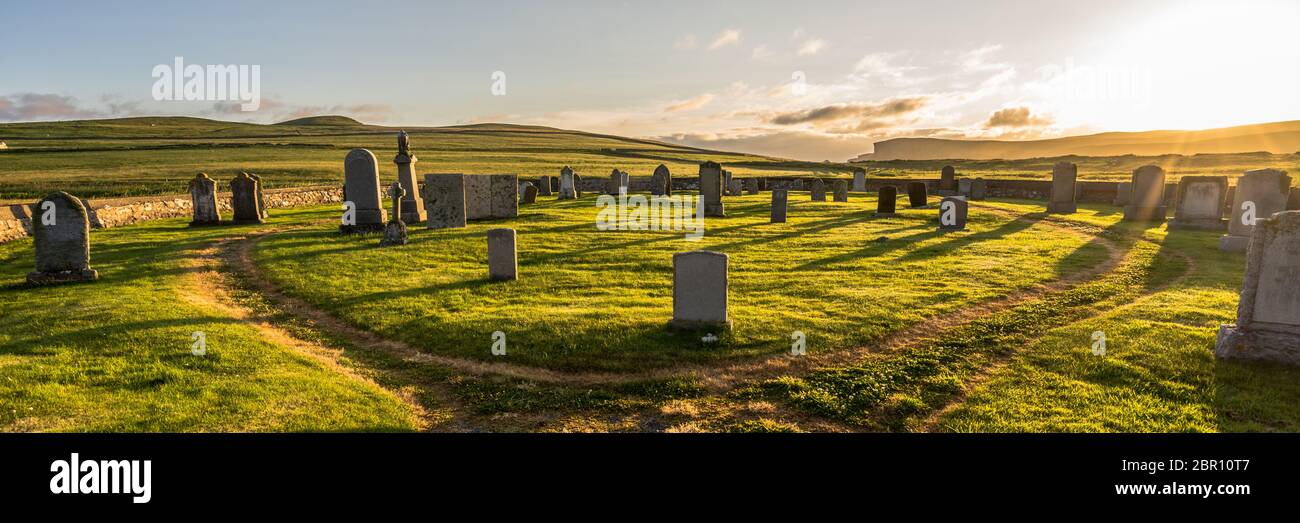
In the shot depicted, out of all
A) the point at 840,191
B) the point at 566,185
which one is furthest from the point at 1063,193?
the point at 566,185

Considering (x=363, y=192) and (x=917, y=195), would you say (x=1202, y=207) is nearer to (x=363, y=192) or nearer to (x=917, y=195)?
(x=917, y=195)

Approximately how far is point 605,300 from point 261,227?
16082 millimetres

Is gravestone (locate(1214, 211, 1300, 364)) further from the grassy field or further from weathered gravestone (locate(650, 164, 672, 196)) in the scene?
the grassy field

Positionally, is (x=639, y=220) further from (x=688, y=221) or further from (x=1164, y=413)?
(x=1164, y=413)

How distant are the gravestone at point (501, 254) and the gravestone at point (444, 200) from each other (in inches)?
323

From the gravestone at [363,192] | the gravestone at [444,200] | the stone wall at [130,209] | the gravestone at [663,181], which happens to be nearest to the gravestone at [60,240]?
the gravestone at [363,192]

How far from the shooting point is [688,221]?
22.1m

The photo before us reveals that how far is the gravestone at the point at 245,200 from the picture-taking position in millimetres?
21281

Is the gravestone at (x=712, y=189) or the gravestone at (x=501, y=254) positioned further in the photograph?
the gravestone at (x=712, y=189)

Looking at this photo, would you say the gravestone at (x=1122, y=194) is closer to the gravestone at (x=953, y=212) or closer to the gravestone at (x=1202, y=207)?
the gravestone at (x=1202, y=207)

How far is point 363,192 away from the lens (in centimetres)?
1828

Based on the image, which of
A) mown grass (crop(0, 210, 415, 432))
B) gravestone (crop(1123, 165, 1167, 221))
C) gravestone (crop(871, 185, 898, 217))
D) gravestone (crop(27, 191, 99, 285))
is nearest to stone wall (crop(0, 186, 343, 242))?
gravestone (crop(27, 191, 99, 285))

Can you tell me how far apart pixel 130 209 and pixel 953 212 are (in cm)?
2897

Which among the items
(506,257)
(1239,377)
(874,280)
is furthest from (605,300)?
(1239,377)
